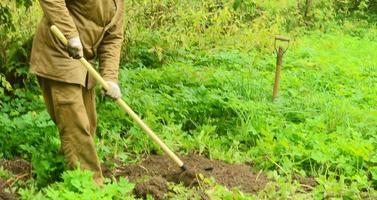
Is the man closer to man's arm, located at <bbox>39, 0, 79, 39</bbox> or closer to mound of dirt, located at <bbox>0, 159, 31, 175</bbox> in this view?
man's arm, located at <bbox>39, 0, 79, 39</bbox>

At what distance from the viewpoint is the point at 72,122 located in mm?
4199

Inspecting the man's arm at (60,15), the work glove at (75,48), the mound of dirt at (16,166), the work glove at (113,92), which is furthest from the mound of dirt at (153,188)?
the man's arm at (60,15)

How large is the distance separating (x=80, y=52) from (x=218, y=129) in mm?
2364

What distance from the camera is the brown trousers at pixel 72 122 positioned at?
4188 millimetres

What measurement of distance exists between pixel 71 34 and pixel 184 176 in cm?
143

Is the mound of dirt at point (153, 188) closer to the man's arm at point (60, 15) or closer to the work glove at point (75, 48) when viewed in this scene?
the work glove at point (75, 48)

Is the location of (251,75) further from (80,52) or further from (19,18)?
(80,52)

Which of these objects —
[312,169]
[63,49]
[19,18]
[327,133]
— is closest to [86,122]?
[63,49]

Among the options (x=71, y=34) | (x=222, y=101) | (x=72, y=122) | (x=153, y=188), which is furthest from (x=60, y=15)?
(x=222, y=101)

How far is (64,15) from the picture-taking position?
3988 millimetres

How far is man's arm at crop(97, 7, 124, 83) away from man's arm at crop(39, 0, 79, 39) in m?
0.48

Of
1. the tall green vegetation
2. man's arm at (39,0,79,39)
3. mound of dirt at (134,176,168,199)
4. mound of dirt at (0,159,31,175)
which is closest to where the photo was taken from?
man's arm at (39,0,79,39)

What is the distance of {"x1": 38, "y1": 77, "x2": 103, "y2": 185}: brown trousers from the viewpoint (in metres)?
4.19

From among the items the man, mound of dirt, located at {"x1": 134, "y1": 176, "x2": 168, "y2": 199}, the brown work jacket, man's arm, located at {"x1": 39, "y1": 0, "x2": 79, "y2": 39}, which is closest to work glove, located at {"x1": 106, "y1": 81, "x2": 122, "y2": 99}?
the man
